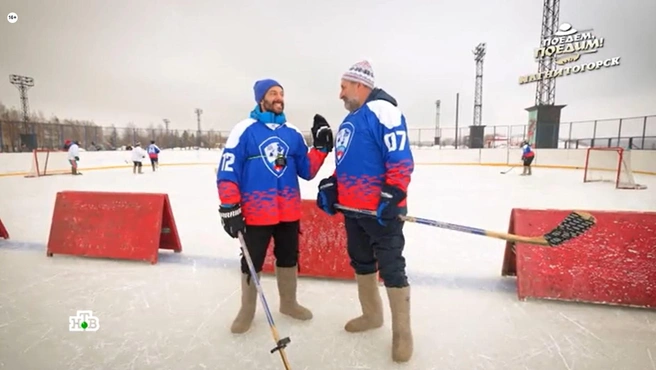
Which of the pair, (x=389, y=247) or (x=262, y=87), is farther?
(x=262, y=87)

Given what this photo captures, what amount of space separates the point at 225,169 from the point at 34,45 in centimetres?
282

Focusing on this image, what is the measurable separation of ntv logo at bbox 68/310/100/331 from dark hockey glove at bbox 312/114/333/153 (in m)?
1.86

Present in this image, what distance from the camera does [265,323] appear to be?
7.49 ft

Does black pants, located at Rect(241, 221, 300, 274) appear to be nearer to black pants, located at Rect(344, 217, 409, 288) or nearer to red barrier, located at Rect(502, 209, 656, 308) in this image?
black pants, located at Rect(344, 217, 409, 288)

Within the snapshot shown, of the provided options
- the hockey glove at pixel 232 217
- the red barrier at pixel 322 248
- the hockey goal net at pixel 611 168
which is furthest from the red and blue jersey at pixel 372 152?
the hockey goal net at pixel 611 168

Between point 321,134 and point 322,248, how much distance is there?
1.20 meters

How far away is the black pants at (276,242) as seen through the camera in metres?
2.09

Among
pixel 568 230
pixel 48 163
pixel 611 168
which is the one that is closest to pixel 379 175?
pixel 568 230

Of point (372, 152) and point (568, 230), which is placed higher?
point (372, 152)

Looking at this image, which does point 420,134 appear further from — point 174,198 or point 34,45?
point 34,45

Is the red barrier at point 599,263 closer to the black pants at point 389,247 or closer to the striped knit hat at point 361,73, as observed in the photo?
the black pants at point 389,247

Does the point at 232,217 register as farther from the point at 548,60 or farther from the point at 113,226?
the point at 548,60

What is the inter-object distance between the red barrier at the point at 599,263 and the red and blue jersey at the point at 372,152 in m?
1.48

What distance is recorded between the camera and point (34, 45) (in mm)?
3227
